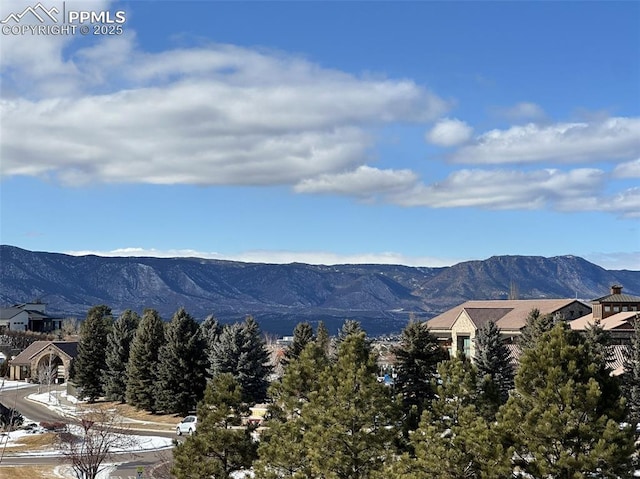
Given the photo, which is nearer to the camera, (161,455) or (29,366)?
(161,455)

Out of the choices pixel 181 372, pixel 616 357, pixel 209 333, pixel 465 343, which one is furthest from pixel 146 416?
pixel 465 343

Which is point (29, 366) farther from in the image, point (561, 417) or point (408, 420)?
point (561, 417)

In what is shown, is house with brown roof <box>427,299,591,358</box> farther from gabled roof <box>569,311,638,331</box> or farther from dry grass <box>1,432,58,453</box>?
dry grass <box>1,432,58,453</box>

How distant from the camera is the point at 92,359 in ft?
267

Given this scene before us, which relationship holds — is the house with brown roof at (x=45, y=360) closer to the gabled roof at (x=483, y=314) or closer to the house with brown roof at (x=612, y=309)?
the gabled roof at (x=483, y=314)

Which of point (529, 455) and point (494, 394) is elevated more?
point (494, 394)

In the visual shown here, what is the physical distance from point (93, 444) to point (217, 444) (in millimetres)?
16596

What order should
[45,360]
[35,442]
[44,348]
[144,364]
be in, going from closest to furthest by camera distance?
[35,442], [144,364], [45,360], [44,348]

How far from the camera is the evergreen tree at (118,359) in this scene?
247 ft

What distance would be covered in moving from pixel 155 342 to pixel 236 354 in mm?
10999

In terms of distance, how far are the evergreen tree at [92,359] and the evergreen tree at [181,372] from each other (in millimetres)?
15876

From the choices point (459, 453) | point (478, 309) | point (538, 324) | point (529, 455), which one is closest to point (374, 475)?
point (459, 453)

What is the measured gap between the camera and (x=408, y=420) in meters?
29.0

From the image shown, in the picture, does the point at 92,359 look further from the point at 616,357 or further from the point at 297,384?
the point at 297,384
